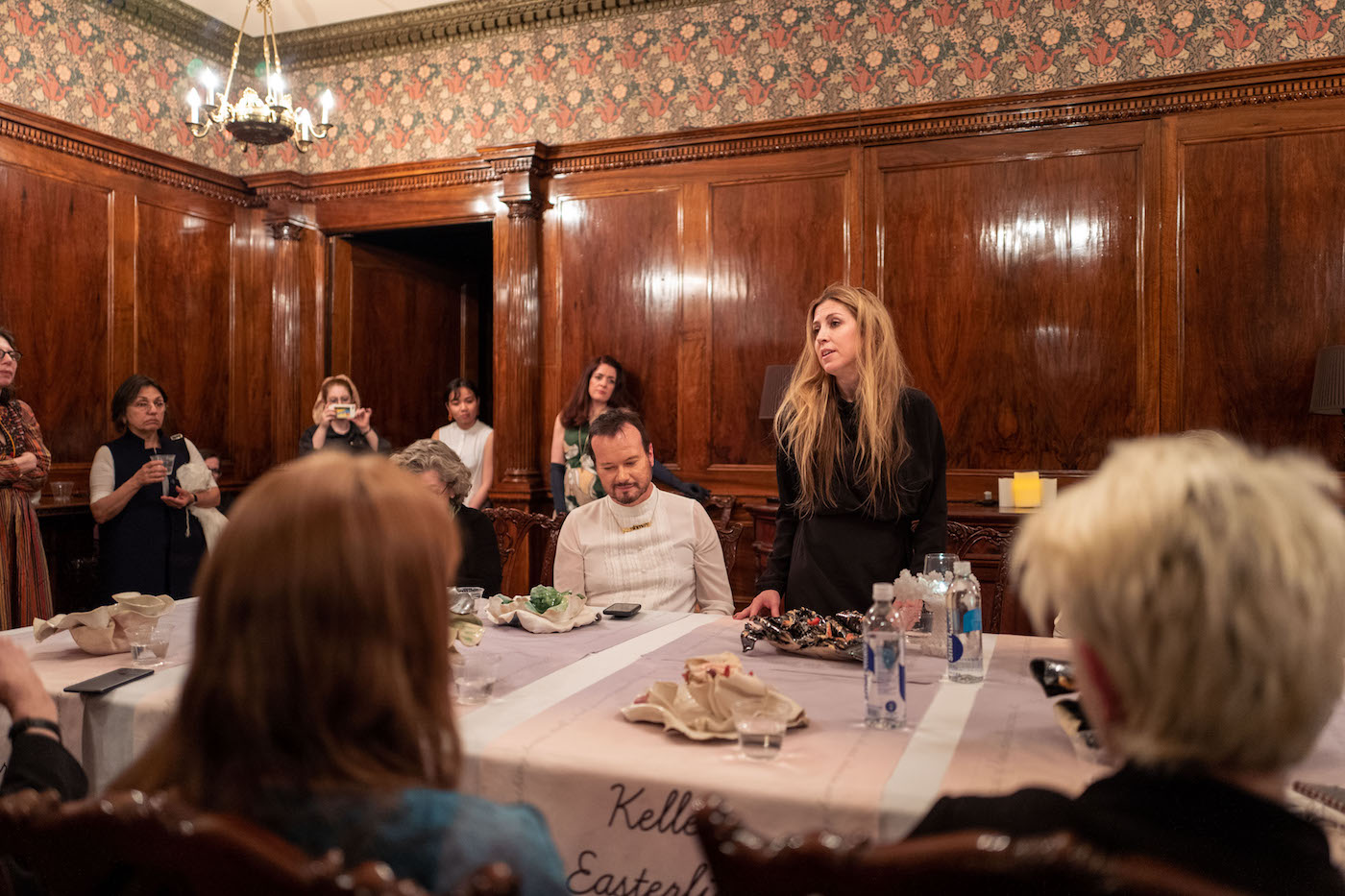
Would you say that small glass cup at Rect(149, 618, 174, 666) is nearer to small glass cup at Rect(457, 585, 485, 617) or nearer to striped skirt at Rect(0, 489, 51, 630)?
small glass cup at Rect(457, 585, 485, 617)

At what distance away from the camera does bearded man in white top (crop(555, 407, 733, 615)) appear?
3.02 metres

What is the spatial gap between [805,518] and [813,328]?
1.82ft

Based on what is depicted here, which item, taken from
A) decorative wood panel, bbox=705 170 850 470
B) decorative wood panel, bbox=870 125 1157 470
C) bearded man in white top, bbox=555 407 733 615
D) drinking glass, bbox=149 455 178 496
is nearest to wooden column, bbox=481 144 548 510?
decorative wood panel, bbox=705 170 850 470

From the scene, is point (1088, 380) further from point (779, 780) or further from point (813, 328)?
point (779, 780)

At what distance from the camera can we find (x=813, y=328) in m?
2.94

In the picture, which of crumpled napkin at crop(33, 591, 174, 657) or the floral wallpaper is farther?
the floral wallpaper

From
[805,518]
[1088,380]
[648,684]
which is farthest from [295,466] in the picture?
[1088,380]

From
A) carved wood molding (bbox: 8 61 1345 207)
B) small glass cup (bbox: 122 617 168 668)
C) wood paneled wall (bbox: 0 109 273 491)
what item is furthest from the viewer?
wood paneled wall (bbox: 0 109 273 491)

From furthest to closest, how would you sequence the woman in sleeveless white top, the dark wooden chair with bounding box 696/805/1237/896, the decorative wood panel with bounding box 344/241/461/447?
the decorative wood panel with bounding box 344/241/461/447 → the woman in sleeveless white top → the dark wooden chair with bounding box 696/805/1237/896

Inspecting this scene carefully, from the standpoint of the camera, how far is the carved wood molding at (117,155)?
519 cm

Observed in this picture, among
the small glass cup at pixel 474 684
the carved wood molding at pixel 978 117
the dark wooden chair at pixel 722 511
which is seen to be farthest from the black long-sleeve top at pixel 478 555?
the carved wood molding at pixel 978 117

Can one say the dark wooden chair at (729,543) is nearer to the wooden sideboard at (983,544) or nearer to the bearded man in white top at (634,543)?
the bearded man in white top at (634,543)

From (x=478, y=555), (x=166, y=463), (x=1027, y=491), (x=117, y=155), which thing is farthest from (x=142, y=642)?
(x=117, y=155)

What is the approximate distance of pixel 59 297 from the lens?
545 centimetres
